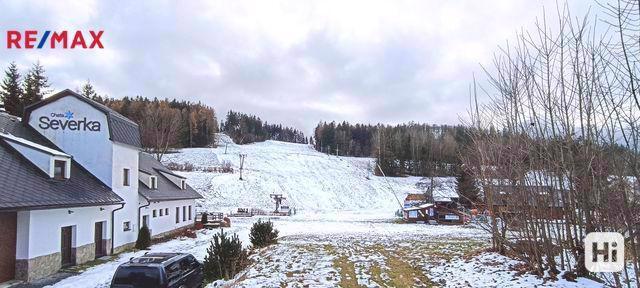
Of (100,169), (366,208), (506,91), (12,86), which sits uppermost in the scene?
(12,86)

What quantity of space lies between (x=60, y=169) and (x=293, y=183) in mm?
63242

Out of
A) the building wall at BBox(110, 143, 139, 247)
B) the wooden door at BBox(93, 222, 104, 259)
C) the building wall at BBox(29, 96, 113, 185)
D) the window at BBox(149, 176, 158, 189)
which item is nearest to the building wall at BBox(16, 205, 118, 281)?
the wooden door at BBox(93, 222, 104, 259)

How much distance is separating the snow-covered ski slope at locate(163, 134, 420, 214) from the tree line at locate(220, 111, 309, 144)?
40734 mm

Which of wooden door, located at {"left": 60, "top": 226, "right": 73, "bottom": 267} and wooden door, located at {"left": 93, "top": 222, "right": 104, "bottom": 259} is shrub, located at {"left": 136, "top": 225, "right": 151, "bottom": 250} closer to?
wooden door, located at {"left": 93, "top": 222, "right": 104, "bottom": 259}

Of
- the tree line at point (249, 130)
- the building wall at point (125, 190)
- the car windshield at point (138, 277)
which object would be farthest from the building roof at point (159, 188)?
the tree line at point (249, 130)

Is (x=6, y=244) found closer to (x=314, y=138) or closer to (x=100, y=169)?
(x=100, y=169)

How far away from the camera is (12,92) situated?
202ft

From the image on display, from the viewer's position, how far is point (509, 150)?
1394 cm

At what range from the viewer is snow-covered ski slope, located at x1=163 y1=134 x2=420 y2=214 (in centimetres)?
7044

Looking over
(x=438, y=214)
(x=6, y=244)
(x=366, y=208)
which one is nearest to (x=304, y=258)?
(x=6, y=244)

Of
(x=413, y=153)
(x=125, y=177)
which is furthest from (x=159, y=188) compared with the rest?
(x=413, y=153)

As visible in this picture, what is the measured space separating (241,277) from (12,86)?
6175 cm

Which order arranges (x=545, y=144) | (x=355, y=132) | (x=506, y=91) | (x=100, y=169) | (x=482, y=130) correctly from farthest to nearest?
(x=355, y=132) < (x=100, y=169) < (x=482, y=130) < (x=506, y=91) < (x=545, y=144)

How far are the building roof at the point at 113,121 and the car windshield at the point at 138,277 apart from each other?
1325 cm
